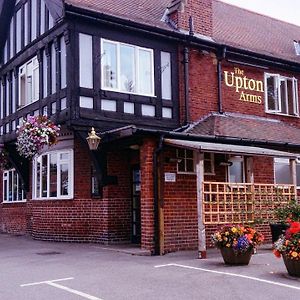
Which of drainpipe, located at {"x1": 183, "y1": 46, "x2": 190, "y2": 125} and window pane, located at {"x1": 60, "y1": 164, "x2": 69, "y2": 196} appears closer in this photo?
drainpipe, located at {"x1": 183, "y1": 46, "x2": 190, "y2": 125}

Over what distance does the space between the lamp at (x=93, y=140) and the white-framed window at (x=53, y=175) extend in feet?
8.86

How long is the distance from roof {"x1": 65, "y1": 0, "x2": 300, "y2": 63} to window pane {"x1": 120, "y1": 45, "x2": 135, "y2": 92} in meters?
0.95

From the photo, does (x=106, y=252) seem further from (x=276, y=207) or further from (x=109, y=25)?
(x=109, y=25)

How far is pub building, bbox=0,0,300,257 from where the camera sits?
43.5 ft

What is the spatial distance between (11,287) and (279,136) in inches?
408

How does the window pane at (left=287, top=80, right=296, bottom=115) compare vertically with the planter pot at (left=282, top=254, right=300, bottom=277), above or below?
above

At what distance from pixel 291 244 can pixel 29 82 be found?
1139 centimetres

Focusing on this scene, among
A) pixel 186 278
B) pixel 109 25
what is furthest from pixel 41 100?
pixel 186 278

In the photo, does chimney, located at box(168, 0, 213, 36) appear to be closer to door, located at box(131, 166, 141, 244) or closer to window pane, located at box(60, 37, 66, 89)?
window pane, located at box(60, 37, 66, 89)

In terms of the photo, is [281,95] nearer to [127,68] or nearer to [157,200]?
[127,68]

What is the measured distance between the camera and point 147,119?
1523 cm

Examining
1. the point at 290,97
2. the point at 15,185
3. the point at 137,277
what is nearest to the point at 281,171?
the point at 290,97

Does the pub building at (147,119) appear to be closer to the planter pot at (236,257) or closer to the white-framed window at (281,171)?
the white-framed window at (281,171)

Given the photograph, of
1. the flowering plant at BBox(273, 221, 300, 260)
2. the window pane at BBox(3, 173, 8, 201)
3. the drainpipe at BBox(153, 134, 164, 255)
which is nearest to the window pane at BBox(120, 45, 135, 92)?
the drainpipe at BBox(153, 134, 164, 255)
